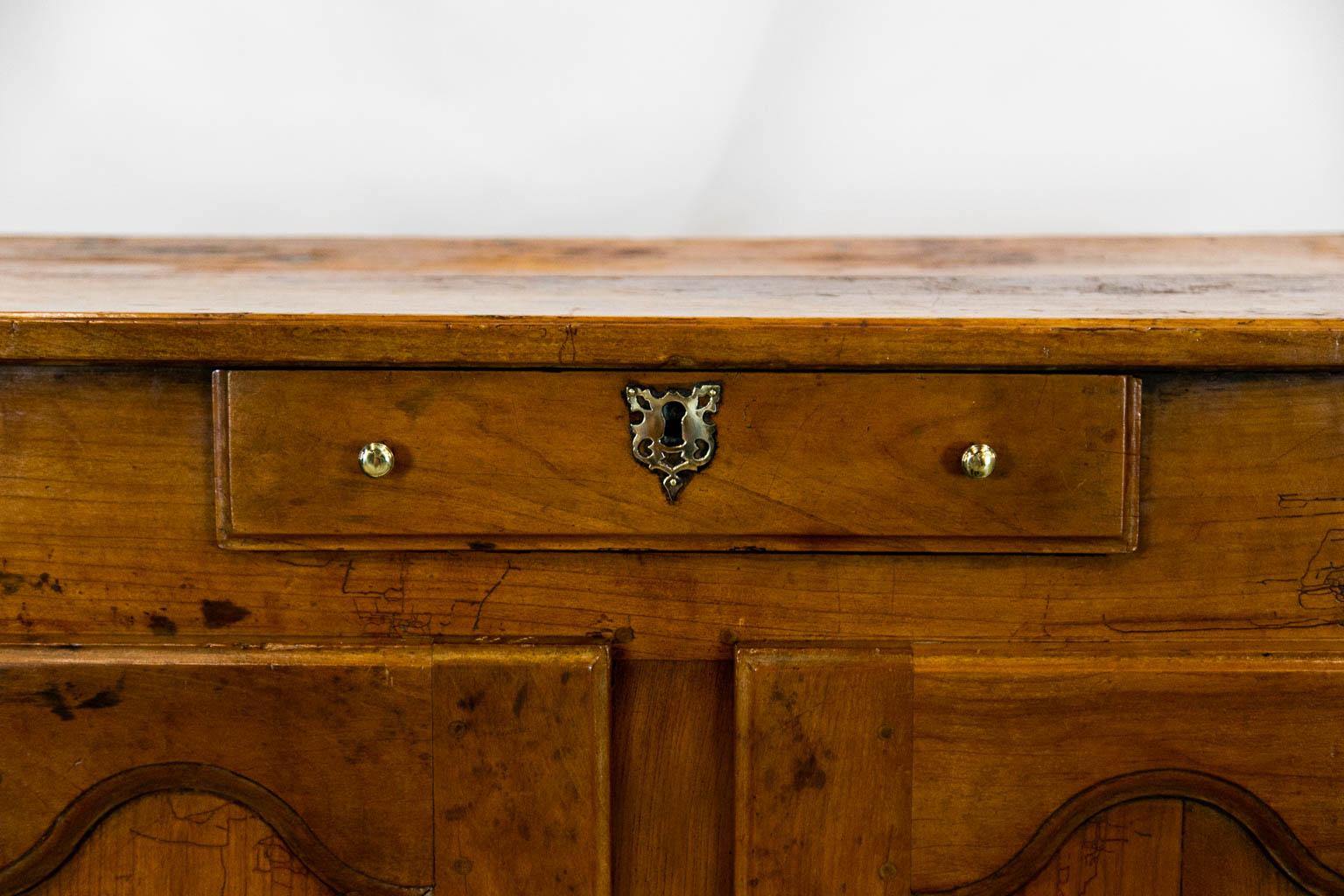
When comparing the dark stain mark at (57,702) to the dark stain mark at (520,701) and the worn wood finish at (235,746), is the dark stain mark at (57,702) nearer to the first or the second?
the worn wood finish at (235,746)

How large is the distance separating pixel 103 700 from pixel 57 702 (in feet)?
0.09

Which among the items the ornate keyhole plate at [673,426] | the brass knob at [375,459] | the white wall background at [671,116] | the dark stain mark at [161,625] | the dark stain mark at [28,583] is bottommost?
the dark stain mark at [161,625]

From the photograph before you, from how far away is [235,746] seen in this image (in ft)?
1.97

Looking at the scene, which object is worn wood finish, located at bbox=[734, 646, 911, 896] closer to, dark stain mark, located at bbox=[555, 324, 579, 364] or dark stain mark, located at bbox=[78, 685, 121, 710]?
dark stain mark, located at bbox=[555, 324, 579, 364]

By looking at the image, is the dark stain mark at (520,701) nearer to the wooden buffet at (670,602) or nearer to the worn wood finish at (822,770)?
the wooden buffet at (670,602)

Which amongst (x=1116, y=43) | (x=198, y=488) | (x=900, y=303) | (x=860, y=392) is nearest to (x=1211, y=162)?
(x=1116, y=43)

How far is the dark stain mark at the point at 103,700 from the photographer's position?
597 millimetres

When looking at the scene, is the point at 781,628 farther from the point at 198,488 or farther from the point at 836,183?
the point at 836,183

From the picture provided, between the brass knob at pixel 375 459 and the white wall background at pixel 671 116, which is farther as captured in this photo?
the white wall background at pixel 671 116

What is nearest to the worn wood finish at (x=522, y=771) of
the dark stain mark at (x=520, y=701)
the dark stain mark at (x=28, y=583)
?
the dark stain mark at (x=520, y=701)

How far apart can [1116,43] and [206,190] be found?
100 centimetres

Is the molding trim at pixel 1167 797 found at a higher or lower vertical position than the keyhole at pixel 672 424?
lower

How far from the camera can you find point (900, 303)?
0.68 meters

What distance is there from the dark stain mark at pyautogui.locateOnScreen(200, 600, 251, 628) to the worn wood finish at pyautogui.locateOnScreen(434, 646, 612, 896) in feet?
0.38
